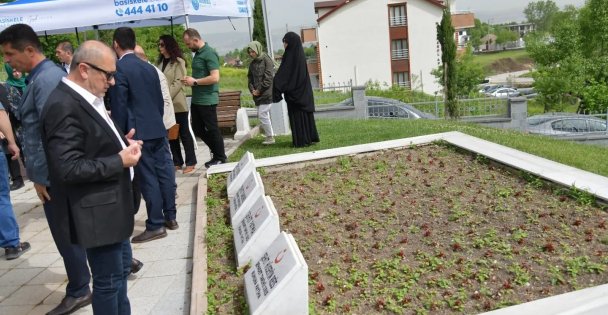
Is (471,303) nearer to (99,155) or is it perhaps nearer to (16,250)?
(99,155)

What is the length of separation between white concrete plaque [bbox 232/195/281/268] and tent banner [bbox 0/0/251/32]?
14.5ft

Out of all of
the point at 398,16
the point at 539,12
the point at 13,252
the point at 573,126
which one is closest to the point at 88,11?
the point at 13,252

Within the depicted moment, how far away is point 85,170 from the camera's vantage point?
275 centimetres

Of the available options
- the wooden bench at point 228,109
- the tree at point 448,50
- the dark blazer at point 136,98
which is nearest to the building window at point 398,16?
the tree at point 448,50

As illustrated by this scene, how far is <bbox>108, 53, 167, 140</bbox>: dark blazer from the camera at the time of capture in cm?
477

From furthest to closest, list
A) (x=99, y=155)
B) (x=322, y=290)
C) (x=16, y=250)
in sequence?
(x=16, y=250) < (x=322, y=290) < (x=99, y=155)

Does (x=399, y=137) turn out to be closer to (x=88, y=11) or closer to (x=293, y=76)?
(x=293, y=76)

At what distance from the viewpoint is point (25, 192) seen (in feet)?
24.9

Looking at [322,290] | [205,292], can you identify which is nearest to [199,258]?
[205,292]

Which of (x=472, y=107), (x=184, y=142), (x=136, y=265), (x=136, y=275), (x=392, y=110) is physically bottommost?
(x=472, y=107)

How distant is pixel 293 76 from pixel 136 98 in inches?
128

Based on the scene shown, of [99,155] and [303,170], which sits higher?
[99,155]

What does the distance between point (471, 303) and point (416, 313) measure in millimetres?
366

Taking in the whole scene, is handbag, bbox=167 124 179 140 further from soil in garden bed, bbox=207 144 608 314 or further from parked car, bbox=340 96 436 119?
parked car, bbox=340 96 436 119
